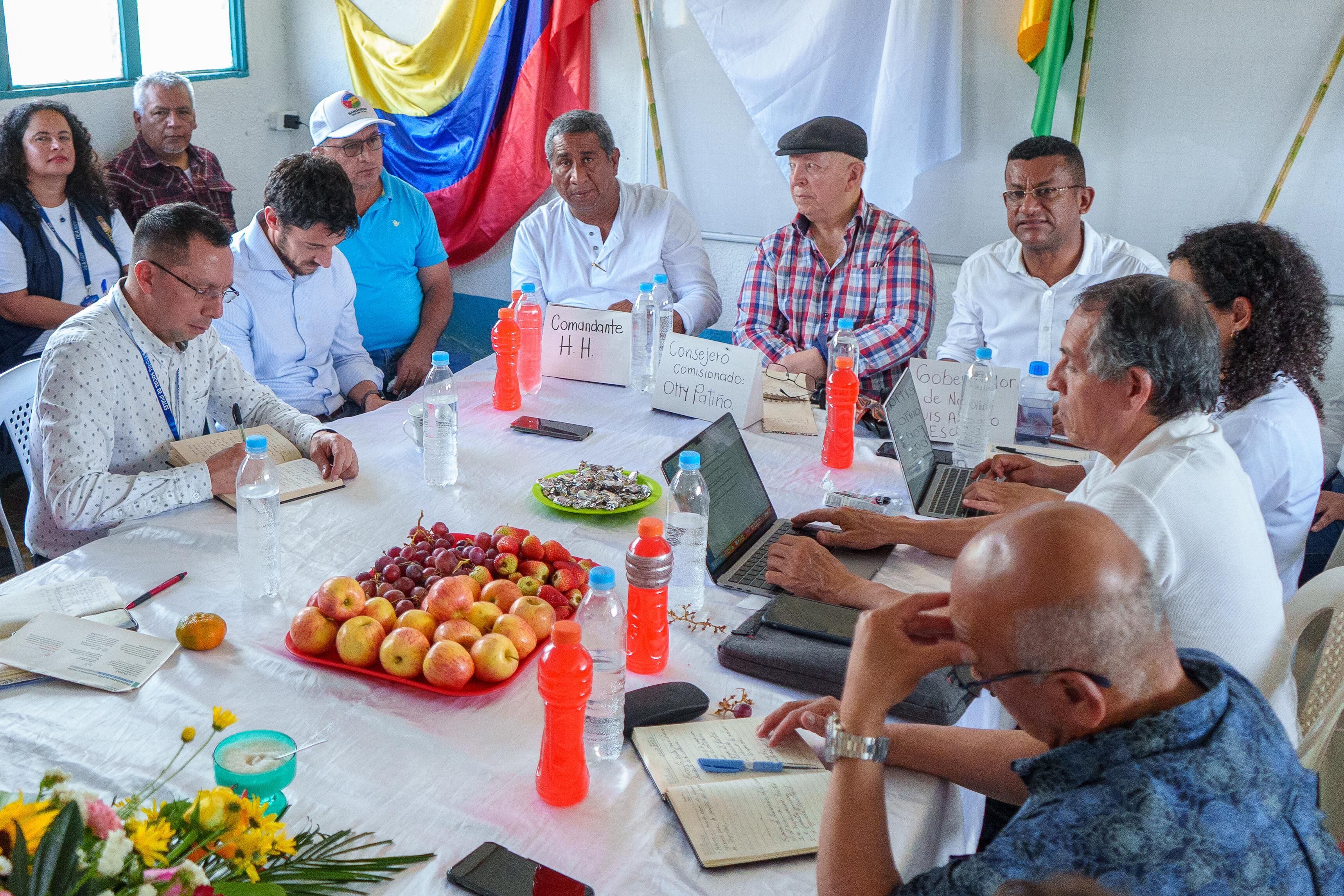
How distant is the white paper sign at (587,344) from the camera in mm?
3012

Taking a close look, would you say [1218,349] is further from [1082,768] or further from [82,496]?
[82,496]

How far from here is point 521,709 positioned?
4.85 ft

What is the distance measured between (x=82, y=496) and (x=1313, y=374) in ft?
8.46

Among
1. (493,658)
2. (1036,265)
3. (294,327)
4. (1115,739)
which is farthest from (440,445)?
(1036,265)

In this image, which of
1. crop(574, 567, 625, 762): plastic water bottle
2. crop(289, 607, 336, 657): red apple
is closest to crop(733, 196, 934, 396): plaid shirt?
crop(574, 567, 625, 762): plastic water bottle

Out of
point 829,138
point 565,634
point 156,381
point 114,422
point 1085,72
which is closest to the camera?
point 565,634

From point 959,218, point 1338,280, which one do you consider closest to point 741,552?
point 959,218

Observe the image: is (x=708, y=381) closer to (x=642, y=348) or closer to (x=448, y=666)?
(x=642, y=348)

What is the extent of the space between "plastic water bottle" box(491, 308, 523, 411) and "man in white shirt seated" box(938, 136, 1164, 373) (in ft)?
4.49

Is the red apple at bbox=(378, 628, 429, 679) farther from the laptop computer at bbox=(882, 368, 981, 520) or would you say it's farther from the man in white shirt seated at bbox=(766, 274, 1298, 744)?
the laptop computer at bbox=(882, 368, 981, 520)

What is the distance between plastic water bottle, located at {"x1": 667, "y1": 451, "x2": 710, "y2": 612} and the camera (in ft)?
5.91

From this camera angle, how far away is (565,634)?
4.09 feet

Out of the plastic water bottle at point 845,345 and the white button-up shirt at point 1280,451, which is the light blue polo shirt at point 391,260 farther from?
the white button-up shirt at point 1280,451

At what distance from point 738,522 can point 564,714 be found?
Result: 0.78 meters
